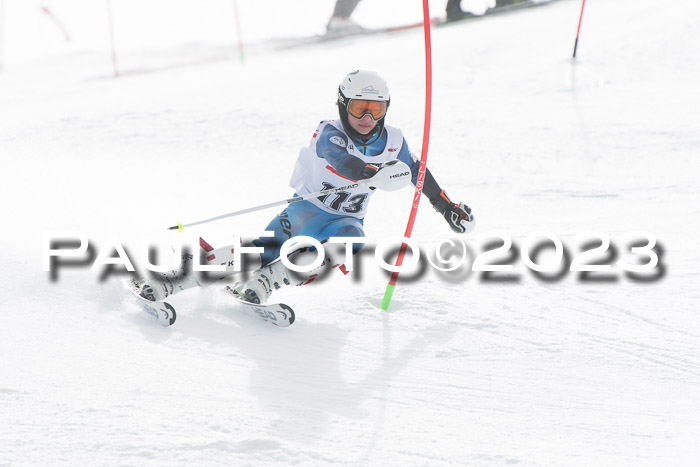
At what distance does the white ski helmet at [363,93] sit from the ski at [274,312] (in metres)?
1.02

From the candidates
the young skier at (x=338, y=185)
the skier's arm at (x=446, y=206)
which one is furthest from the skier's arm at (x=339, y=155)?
the skier's arm at (x=446, y=206)

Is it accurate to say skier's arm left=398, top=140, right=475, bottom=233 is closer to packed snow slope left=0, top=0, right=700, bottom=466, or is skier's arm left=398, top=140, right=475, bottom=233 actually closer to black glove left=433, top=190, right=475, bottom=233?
black glove left=433, top=190, right=475, bottom=233

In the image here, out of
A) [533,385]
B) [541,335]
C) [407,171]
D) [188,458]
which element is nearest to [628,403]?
[533,385]

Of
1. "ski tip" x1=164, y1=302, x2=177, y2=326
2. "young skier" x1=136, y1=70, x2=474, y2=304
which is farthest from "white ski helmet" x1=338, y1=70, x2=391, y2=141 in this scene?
"ski tip" x1=164, y1=302, x2=177, y2=326

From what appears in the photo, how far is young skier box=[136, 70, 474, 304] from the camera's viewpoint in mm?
3865

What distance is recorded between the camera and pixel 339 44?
13.6 metres

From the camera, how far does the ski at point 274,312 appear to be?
376 cm

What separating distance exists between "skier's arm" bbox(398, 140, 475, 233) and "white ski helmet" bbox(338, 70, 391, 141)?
0.29m

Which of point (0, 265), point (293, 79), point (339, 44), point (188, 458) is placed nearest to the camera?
point (188, 458)

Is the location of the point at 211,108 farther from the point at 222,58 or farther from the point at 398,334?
the point at 398,334

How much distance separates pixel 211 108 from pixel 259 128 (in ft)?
3.47

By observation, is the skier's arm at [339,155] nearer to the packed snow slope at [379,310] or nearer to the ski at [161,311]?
the packed snow slope at [379,310]

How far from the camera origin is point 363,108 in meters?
3.94

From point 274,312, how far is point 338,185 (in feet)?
2.70
